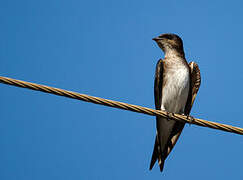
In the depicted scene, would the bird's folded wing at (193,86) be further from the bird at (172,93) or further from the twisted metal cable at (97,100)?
the twisted metal cable at (97,100)

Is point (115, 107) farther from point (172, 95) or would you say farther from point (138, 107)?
point (172, 95)

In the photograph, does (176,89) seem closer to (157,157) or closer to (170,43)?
(157,157)

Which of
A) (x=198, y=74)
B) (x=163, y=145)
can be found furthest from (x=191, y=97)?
(x=163, y=145)

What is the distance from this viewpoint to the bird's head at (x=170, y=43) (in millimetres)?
8516

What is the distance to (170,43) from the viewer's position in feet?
28.5

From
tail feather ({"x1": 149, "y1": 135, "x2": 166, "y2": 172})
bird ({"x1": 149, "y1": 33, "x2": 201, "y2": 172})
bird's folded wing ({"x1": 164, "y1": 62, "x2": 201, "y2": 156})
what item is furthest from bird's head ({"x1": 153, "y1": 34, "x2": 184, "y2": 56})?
tail feather ({"x1": 149, "y1": 135, "x2": 166, "y2": 172})

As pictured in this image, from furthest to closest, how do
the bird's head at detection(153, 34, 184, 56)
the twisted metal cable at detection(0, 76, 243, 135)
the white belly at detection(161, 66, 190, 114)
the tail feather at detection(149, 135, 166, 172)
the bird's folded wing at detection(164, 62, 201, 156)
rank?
the bird's head at detection(153, 34, 184, 56)
the bird's folded wing at detection(164, 62, 201, 156)
the white belly at detection(161, 66, 190, 114)
the tail feather at detection(149, 135, 166, 172)
the twisted metal cable at detection(0, 76, 243, 135)

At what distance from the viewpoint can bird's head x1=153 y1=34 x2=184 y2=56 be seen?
27.9ft

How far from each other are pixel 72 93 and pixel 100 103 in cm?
35

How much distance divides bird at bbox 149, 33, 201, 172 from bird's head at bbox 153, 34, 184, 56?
1.69 ft

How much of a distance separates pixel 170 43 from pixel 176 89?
1.65m

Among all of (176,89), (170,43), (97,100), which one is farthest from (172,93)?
(97,100)

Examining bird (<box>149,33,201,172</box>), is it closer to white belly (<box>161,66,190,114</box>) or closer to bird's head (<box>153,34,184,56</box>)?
white belly (<box>161,66,190,114</box>)

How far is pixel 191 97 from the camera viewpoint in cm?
776
